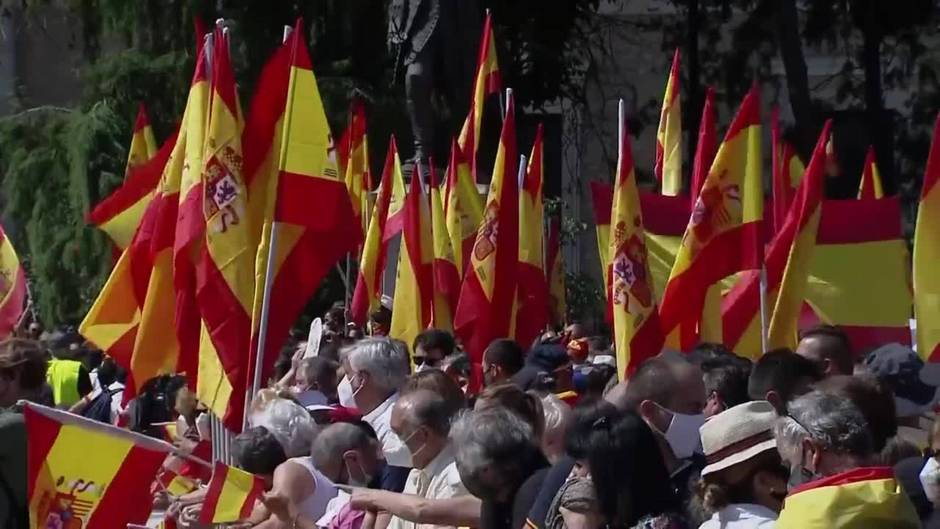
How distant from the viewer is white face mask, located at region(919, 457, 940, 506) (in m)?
4.54

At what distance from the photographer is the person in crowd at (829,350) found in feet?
20.5

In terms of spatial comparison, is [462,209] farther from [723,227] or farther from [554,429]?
[554,429]

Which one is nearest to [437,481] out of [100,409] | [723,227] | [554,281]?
[723,227]

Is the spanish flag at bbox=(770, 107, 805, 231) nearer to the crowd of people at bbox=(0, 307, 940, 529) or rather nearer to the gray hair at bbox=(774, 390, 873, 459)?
the crowd of people at bbox=(0, 307, 940, 529)

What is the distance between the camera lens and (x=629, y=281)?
318 inches

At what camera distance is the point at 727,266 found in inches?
330

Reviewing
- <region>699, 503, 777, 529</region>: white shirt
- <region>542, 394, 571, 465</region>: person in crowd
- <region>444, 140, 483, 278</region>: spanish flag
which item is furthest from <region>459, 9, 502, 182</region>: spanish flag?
<region>699, 503, 777, 529</region>: white shirt

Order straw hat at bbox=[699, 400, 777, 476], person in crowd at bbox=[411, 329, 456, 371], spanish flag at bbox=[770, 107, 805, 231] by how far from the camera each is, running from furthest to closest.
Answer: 1. spanish flag at bbox=[770, 107, 805, 231]
2. person in crowd at bbox=[411, 329, 456, 371]
3. straw hat at bbox=[699, 400, 777, 476]

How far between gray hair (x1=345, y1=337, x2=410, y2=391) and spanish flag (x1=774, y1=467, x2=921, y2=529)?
109 inches

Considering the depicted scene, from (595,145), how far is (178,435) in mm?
17396

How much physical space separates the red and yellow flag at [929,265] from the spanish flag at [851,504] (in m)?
3.97

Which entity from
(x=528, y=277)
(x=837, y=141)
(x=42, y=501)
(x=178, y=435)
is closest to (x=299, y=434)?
(x=42, y=501)

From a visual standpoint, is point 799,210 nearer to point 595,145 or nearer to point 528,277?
point 528,277

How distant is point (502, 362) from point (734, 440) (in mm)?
3560
